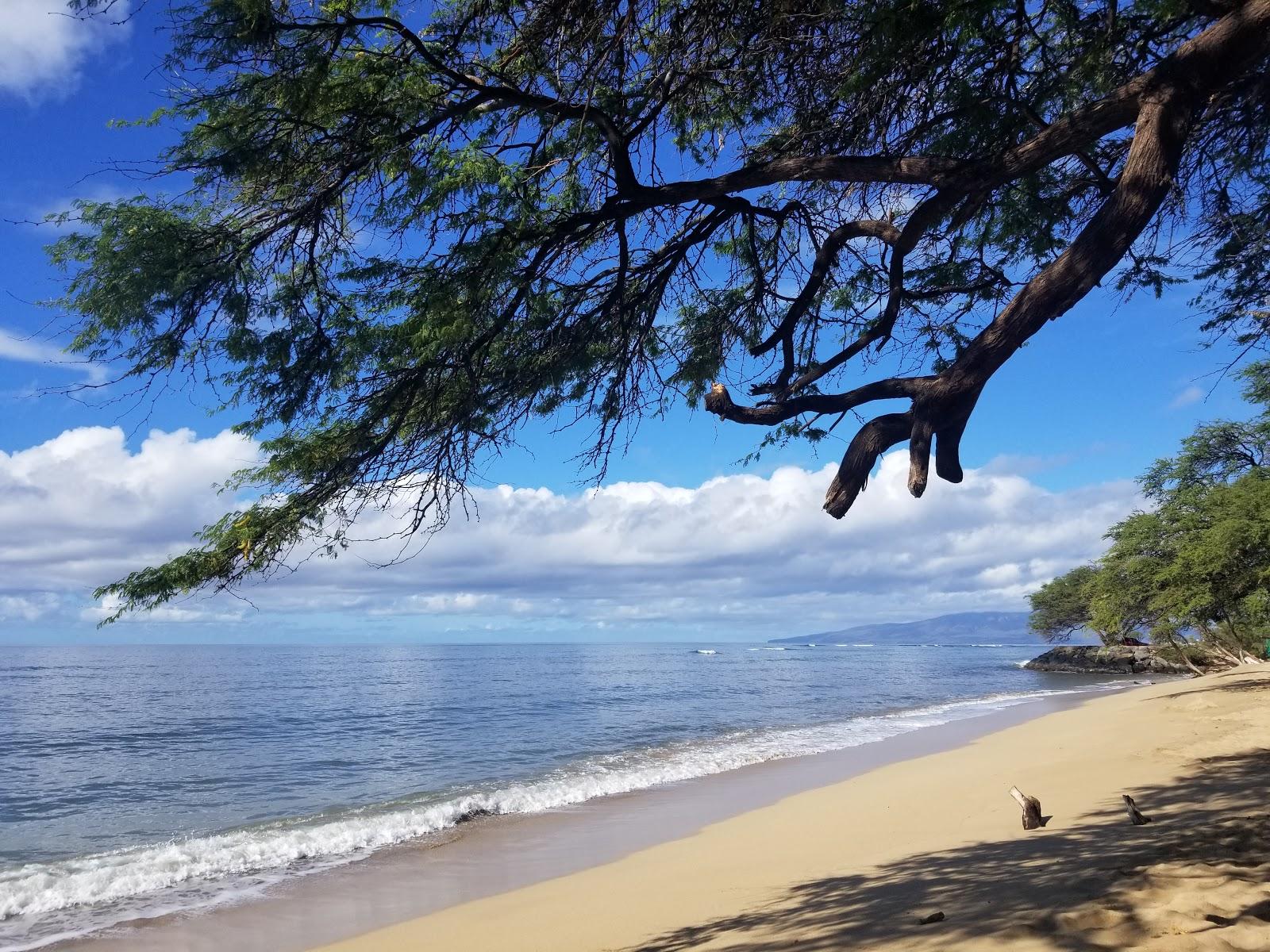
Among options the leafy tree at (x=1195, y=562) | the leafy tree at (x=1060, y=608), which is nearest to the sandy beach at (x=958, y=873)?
the leafy tree at (x=1195, y=562)

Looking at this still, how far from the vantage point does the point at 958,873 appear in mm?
6379

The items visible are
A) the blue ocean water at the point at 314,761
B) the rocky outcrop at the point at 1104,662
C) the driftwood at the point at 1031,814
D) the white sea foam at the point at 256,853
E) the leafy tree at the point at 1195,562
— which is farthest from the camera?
the rocky outcrop at the point at 1104,662

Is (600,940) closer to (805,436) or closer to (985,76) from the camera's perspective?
(805,436)

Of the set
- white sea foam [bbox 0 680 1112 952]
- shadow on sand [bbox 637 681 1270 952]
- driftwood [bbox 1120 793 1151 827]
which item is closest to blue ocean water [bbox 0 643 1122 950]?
white sea foam [bbox 0 680 1112 952]

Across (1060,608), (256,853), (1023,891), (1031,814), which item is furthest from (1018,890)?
(1060,608)

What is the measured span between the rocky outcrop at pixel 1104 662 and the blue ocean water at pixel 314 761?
4.22 meters

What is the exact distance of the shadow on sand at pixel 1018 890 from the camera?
4.45 metres

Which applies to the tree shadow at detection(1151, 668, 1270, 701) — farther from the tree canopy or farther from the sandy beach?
the sandy beach

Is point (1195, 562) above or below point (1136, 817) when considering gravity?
above

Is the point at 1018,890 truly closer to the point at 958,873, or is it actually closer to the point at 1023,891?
the point at 1023,891

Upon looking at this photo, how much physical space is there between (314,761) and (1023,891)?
19.4 m

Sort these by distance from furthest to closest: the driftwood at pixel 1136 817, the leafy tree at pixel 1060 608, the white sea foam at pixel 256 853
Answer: the leafy tree at pixel 1060 608 < the white sea foam at pixel 256 853 < the driftwood at pixel 1136 817

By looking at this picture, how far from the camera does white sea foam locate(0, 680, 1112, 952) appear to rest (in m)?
9.52

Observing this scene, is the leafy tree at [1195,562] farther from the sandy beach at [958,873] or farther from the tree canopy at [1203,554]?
the sandy beach at [958,873]
